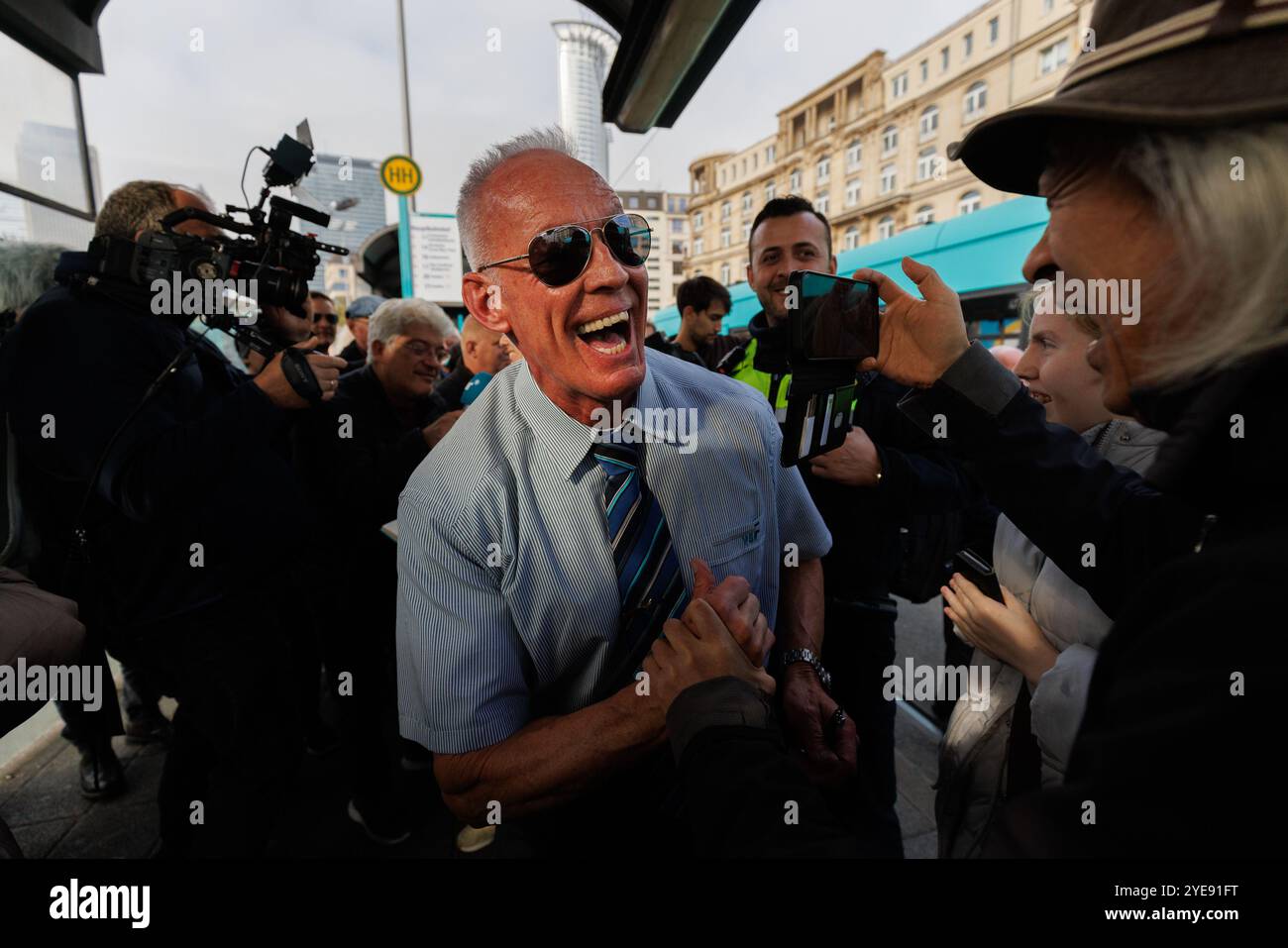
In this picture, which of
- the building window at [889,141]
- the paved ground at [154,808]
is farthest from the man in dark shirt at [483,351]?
the building window at [889,141]

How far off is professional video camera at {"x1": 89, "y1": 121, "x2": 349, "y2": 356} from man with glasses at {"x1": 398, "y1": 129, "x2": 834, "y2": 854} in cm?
92

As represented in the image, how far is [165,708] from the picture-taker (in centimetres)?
370

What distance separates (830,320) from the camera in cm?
130

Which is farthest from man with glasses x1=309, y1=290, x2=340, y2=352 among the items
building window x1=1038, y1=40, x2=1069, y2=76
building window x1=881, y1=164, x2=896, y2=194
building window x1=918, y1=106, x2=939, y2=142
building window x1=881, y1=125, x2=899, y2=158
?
building window x1=881, y1=125, x2=899, y2=158

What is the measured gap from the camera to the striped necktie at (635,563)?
53.8 inches

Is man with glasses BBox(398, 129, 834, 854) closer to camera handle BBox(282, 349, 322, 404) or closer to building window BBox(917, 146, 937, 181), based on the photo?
camera handle BBox(282, 349, 322, 404)

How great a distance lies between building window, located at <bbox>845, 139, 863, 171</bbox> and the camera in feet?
114

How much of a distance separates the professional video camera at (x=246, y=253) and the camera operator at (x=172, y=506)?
67mm

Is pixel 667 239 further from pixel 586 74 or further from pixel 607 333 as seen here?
pixel 607 333

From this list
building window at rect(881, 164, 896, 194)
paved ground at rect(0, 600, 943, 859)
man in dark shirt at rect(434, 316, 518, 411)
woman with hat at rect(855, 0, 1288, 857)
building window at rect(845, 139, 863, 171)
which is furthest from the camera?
building window at rect(845, 139, 863, 171)

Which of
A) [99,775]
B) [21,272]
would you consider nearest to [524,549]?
[21,272]

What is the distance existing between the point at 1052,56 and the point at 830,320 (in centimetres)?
3307

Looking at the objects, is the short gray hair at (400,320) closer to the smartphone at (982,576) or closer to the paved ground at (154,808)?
the paved ground at (154,808)
